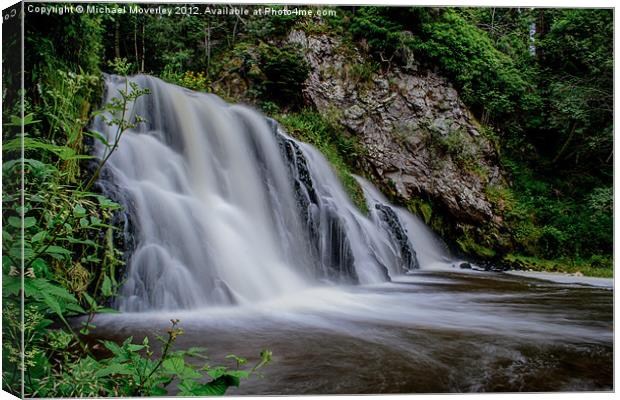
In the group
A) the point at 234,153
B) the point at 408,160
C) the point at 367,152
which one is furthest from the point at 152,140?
the point at 408,160

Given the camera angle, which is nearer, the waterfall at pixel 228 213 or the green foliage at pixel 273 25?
the green foliage at pixel 273 25

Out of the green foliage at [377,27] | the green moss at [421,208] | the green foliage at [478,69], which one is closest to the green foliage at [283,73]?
the green foliage at [377,27]

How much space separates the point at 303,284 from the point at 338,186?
93 cm

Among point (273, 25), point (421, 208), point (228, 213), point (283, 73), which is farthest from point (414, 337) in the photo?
point (273, 25)

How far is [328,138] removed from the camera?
4.81 m

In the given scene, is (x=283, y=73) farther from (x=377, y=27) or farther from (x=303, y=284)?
(x=303, y=284)

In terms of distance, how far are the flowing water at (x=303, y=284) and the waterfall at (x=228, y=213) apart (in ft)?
0.04

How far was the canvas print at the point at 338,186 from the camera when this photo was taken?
3545mm

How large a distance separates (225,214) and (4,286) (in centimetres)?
225

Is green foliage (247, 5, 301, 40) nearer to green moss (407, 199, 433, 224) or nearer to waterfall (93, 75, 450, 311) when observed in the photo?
waterfall (93, 75, 450, 311)

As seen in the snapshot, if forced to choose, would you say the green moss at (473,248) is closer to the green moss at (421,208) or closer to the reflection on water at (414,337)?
the green moss at (421,208)

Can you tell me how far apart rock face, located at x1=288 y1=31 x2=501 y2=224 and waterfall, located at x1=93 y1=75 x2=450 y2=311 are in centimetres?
32

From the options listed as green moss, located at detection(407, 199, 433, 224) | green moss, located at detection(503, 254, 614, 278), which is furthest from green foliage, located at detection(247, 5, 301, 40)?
green moss, located at detection(503, 254, 614, 278)

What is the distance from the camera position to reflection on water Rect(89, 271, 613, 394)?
11.6 ft
